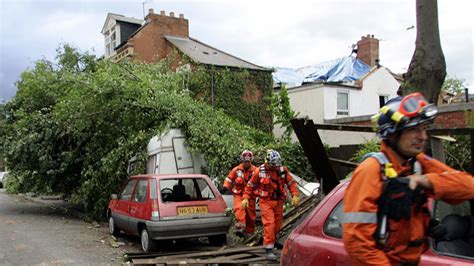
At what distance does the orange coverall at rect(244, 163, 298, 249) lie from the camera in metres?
7.61

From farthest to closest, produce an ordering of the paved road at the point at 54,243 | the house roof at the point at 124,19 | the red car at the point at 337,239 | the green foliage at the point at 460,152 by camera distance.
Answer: the house roof at the point at 124,19, the paved road at the point at 54,243, the green foliage at the point at 460,152, the red car at the point at 337,239

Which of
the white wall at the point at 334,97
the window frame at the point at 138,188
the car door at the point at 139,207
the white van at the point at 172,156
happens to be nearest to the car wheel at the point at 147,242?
the car door at the point at 139,207

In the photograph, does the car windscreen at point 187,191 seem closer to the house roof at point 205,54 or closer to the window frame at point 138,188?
the window frame at point 138,188

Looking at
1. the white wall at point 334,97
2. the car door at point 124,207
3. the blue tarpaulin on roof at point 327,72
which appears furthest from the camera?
the blue tarpaulin on roof at point 327,72

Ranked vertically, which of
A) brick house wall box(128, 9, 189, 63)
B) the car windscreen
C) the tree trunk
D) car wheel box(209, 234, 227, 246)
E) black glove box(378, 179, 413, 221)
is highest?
brick house wall box(128, 9, 189, 63)

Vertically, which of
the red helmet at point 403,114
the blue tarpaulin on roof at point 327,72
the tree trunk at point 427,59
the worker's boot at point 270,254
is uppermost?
the blue tarpaulin on roof at point 327,72

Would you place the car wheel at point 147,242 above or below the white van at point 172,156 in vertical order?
below

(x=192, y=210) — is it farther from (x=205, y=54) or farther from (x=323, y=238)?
(x=205, y=54)

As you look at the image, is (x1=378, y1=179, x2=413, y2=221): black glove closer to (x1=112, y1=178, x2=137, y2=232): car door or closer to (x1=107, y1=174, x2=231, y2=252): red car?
(x1=107, y1=174, x2=231, y2=252): red car

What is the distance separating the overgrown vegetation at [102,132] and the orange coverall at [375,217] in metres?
9.40

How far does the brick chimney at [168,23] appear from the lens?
26344 mm

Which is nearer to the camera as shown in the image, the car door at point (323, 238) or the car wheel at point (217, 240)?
the car door at point (323, 238)

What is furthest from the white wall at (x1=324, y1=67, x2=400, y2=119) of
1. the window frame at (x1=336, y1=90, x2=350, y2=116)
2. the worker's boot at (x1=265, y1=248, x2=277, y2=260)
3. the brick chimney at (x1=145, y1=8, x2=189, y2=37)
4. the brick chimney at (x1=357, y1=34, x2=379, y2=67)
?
the worker's boot at (x1=265, y1=248, x2=277, y2=260)

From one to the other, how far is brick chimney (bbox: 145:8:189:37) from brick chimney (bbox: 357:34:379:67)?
458 inches
